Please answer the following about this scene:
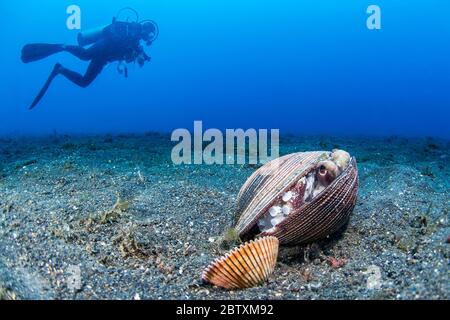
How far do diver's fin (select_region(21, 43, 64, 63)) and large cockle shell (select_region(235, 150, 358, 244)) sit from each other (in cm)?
1307

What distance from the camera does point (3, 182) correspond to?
22.0 ft

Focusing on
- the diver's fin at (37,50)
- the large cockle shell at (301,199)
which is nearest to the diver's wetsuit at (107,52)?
the diver's fin at (37,50)

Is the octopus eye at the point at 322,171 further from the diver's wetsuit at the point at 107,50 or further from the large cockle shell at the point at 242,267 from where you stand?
the diver's wetsuit at the point at 107,50

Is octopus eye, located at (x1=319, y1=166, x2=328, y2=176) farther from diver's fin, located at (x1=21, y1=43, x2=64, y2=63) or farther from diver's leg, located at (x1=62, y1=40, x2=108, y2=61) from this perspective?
diver's fin, located at (x1=21, y1=43, x2=64, y2=63)

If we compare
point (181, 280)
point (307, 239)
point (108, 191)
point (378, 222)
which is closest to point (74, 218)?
point (108, 191)

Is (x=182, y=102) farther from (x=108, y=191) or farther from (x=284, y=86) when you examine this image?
(x=108, y=191)

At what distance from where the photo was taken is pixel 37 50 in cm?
1470

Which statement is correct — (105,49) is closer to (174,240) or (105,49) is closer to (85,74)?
(85,74)

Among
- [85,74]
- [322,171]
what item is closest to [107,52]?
[85,74]

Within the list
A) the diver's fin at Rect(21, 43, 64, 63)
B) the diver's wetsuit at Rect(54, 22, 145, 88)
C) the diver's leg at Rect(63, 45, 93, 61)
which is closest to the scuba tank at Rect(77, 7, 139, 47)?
the diver's wetsuit at Rect(54, 22, 145, 88)

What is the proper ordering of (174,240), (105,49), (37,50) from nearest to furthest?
(174,240) → (105,49) → (37,50)

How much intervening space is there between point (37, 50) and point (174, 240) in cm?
1324

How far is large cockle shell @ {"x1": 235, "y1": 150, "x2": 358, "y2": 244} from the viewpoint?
4.12m
